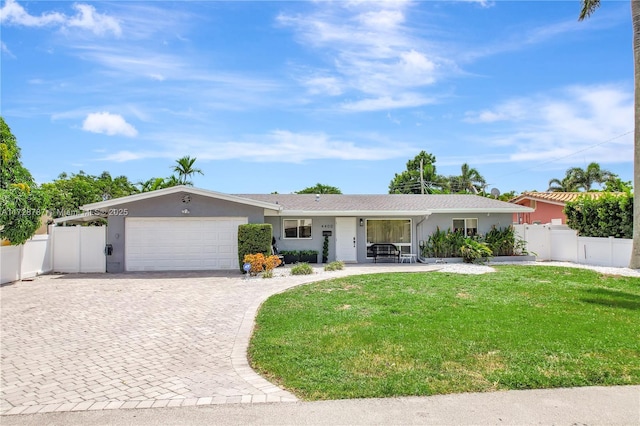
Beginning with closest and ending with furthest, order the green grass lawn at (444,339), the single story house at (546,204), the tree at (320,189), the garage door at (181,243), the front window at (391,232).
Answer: the green grass lawn at (444,339), the garage door at (181,243), the front window at (391,232), the single story house at (546,204), the tree at (320,189)

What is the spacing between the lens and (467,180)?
163 feet

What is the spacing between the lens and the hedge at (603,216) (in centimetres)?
1705

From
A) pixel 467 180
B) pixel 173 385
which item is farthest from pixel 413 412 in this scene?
pixel 467 180

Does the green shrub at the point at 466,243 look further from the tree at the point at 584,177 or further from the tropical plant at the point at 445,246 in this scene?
the tree at the point at 584,177

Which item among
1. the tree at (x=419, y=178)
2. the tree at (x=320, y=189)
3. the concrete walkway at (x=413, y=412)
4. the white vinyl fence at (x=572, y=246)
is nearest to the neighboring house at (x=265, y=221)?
the white vinyl fence at (x=572, y=246)

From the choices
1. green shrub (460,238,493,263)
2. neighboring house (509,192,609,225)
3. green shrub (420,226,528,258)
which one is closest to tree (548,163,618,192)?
neighboring house (509,192,609,225)

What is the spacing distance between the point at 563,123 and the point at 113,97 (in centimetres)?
2132

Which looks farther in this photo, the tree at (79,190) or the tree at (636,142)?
the tree at (79,190)

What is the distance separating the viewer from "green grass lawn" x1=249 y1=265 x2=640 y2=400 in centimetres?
460

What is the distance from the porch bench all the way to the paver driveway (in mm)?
8003

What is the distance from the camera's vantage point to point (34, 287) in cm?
1257

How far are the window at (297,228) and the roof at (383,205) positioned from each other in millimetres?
675

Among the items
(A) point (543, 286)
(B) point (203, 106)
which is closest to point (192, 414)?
(A) point (543, 286)

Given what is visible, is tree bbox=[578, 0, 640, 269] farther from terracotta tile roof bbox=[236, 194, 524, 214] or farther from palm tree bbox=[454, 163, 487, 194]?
palm tree bbox=[454, 163, 487, 194]
